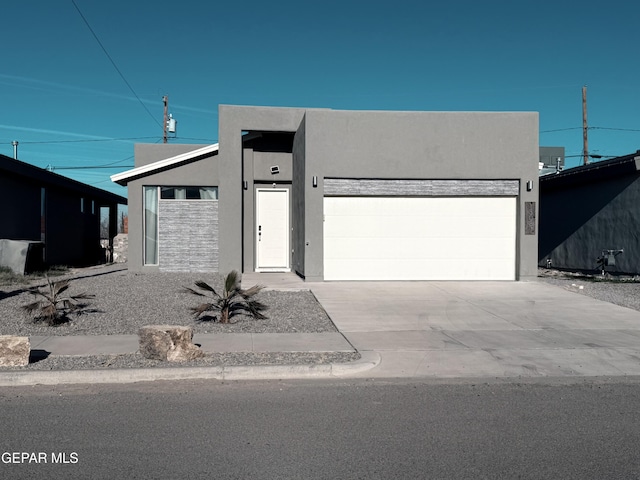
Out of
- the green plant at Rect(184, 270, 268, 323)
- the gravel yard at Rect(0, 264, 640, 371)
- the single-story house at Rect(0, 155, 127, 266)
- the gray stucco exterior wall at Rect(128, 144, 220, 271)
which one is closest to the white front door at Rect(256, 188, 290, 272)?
the gray stucco exterior wall at Rect(128, 144, 220, 271)

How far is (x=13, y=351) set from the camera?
745cm

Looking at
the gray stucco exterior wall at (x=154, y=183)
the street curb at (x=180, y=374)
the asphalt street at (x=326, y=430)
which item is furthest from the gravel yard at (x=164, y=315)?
the gray stucco exterior wall at (x=154, y=183)

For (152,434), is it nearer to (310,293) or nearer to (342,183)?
(310,293)

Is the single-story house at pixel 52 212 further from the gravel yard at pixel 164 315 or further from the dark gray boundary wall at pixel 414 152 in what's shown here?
the dark gray boundary wall at pixel 414 152

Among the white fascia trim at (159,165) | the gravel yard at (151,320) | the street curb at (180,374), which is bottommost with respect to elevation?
the street curb at (180,374)

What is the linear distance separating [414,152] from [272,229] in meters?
5.54

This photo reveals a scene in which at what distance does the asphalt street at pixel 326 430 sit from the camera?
4672mm

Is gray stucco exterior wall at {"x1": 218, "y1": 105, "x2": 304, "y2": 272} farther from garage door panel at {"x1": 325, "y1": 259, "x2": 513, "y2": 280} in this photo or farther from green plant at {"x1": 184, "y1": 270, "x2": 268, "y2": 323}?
green plant at {"x1": 184, "y1": 270, "x2": 268, "y2": 323}

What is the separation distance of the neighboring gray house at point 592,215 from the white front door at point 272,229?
10010 millimetres

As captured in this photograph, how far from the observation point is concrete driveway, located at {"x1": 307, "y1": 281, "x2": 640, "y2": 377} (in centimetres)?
804

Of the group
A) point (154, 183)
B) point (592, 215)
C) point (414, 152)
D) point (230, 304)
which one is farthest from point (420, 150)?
point (154, 183)

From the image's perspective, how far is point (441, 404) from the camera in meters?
6.45

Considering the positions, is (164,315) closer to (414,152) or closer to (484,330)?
(484,330)

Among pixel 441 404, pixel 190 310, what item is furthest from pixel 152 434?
pixel 190 310
